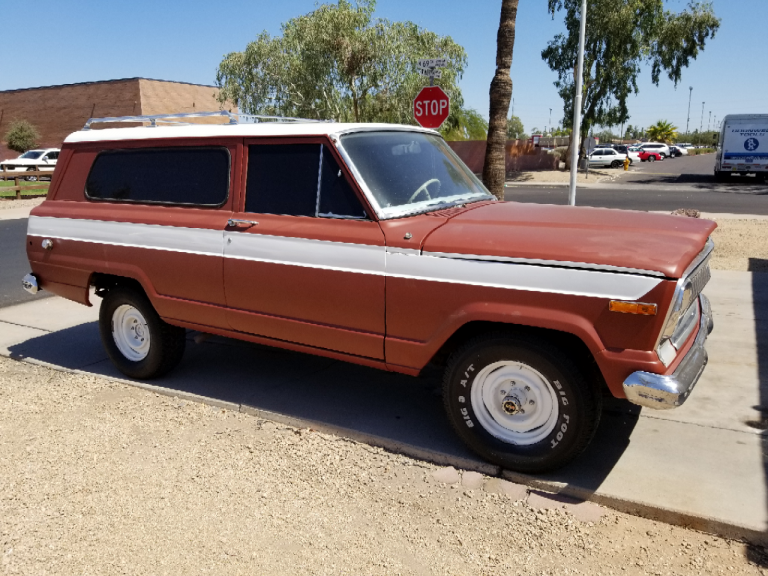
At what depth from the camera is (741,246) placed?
11.2 m

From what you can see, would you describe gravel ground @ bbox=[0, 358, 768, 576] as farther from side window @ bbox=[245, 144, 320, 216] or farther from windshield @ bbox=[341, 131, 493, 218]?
windshield @ bbox=[341, 131, 493, 218]

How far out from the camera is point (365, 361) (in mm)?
4152

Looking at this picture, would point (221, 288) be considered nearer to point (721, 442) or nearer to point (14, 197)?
point (721, 442)

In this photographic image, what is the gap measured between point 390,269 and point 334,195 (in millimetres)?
650

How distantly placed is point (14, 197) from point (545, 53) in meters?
27.0

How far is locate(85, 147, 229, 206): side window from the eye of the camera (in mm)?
4684

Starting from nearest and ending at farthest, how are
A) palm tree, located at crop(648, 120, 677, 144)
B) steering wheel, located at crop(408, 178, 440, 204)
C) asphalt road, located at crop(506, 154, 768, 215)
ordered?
steering wheel, located at crop(408, 178, 440, 204) < asphalt road, located at crop(506, 154, 768, 215) < palm tree, located at crop(648, 120, 677, 144)

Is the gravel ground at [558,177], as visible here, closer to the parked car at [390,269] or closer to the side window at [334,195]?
the parked car at [390,269]

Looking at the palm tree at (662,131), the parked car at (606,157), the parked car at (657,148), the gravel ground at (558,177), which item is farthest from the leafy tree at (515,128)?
the gravel ground at (558,177)

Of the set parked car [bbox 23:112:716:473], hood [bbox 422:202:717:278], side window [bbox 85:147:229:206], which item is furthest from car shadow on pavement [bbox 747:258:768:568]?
side window [bbox 85:147:229:206]

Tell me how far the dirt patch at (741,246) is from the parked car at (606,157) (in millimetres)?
33401

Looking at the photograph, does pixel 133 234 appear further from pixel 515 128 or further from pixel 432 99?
pixel 515 128

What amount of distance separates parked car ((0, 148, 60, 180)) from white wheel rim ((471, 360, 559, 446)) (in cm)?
3098

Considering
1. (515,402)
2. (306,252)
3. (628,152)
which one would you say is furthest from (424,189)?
(628,152)
